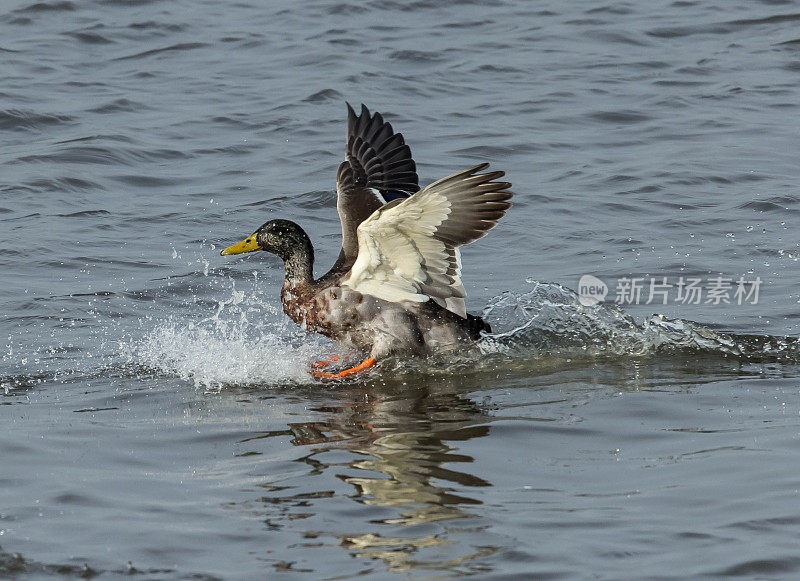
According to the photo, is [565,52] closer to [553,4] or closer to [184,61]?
[553,4]

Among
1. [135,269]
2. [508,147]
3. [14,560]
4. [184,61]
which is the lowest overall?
[14,560]

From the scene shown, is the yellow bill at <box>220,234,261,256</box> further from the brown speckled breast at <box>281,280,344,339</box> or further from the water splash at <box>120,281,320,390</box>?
the brown speckled breast at <box>281,280,344,339</box>

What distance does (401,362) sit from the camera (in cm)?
752

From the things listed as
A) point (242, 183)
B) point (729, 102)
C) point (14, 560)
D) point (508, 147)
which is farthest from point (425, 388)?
point (729, 102)

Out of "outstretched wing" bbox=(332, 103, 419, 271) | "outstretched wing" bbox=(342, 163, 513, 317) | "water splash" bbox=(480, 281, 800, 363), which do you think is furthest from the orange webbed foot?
"outstretched wing" bbox=(332, 103, 419, 271)

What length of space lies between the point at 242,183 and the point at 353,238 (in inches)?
163

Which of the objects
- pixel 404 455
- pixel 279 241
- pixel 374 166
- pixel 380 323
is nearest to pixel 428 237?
pixel 380 323

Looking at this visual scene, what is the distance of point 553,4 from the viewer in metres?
18.6

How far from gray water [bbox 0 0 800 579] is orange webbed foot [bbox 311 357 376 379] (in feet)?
0.32

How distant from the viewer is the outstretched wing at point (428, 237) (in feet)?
21.7

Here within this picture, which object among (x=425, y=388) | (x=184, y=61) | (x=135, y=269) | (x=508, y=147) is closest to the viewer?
(x=425, y=388)

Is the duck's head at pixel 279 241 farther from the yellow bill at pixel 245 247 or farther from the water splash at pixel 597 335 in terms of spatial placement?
the water splash at pixel 597 335

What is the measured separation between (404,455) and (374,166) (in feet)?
11.5

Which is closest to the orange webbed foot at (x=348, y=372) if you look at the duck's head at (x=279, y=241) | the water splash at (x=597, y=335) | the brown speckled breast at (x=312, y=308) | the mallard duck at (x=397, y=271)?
the mallard duck at (x=397, y=271)
